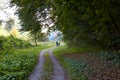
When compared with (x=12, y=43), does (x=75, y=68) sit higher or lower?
lower

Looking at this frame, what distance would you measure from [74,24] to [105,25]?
14.3ft

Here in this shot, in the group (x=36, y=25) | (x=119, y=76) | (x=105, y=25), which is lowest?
(x=119, y=76)

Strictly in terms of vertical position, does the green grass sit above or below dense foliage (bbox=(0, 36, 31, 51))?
below

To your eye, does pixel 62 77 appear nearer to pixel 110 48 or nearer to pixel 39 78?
pixel 39 78

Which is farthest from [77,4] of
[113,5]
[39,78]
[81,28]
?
[81,28]

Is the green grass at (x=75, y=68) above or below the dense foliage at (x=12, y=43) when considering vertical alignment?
below

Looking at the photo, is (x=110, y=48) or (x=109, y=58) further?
(x=110, y=48)

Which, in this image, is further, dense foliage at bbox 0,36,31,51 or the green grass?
dense foliage at bbox 0,36,31,51

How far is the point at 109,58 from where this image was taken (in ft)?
54.0

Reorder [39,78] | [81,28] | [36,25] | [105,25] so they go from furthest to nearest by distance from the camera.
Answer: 1. [36,25]
2. [81,28]
3. [105,25]
4. [39,78]

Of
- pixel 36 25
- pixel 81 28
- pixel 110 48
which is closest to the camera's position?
pixel 81 28

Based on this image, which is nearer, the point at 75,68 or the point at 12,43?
the point at 75,68

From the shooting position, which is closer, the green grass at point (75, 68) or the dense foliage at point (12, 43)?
the green grass at point (75, 68)

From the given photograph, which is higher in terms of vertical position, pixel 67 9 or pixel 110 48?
pixel 67 9
